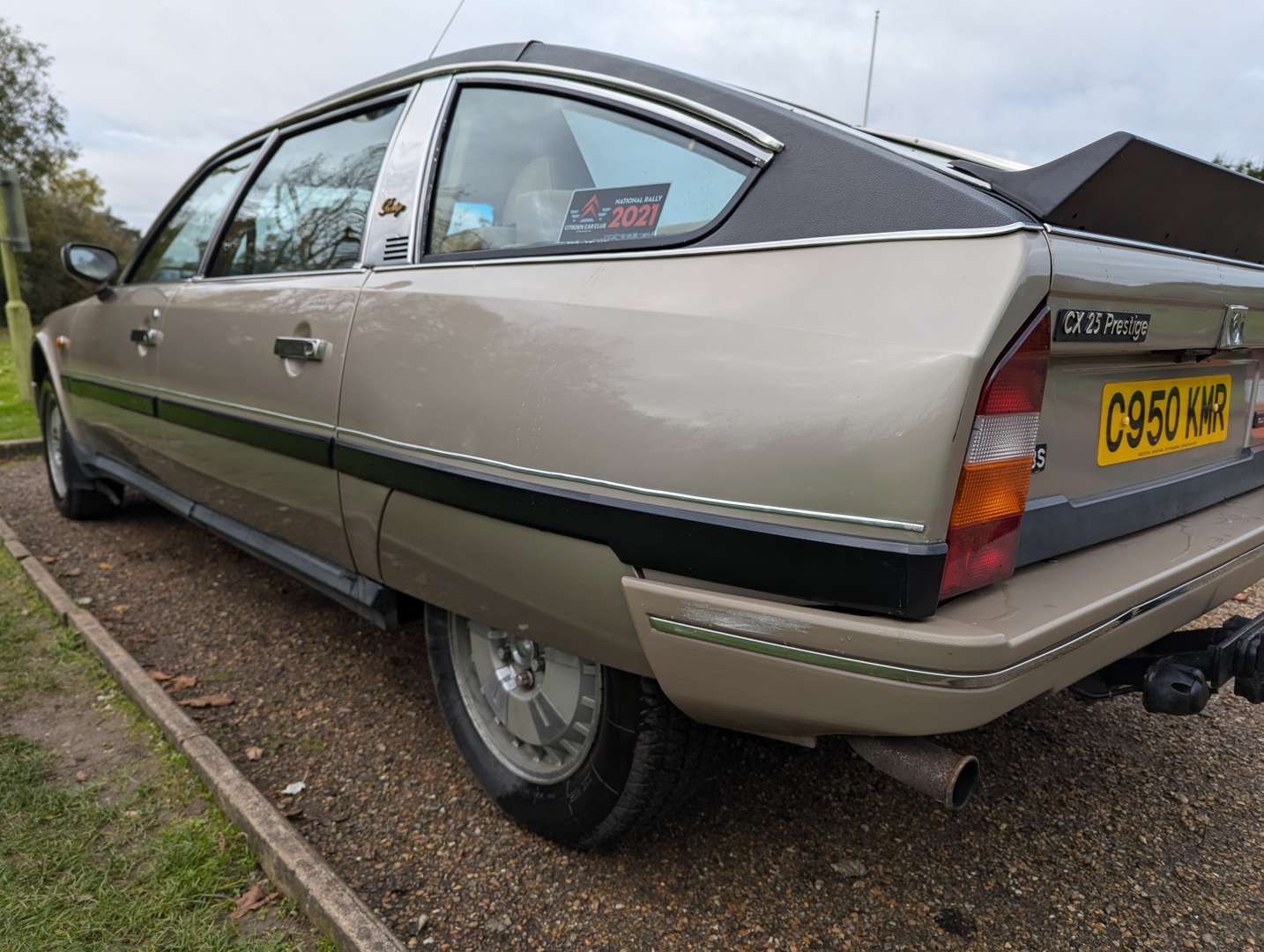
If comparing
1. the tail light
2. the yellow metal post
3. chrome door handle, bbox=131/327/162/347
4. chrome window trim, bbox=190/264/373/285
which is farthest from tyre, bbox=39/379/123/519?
the tail light

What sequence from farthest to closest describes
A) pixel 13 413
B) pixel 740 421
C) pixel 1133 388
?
pixel 13 413, pixel 1133 388, pixel 740 421

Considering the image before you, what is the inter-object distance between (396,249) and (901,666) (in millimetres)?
1574

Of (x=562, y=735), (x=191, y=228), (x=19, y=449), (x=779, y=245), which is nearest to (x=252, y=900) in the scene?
(x=562, y=735)

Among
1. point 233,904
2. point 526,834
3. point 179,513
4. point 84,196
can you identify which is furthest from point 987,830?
point 84,196

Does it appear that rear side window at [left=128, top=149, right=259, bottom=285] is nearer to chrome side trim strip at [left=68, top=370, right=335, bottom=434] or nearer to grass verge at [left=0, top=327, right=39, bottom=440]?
chrome side trim strip at [left=68, top=370, right=335, bottom=434]

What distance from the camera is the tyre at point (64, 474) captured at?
4.33 meters

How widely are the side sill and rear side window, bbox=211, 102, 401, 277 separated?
0.83 metres

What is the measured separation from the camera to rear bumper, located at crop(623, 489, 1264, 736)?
1224 millimetres

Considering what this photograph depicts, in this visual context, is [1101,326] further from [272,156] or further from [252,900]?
[272,156]

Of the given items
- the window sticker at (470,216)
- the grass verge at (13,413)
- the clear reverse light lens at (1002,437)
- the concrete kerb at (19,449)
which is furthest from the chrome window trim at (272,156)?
the grass verge at (13,413)

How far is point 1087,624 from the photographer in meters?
1.37

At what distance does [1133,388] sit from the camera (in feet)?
5.47

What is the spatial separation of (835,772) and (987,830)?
0.40 metres

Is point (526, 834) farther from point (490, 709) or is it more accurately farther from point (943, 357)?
point (943, 357)
